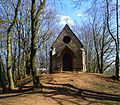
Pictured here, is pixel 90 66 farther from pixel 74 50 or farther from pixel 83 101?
pixel 83 101

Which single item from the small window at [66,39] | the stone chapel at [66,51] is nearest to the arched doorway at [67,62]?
the stone chapel at [66,51]

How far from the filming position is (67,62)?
118 feet

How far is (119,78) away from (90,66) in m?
27.3

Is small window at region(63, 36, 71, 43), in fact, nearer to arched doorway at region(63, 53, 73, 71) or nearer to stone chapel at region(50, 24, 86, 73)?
stone chapel at region(50, 24, 86, 73)

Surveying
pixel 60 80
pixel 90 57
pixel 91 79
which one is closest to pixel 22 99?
pixel 60 80

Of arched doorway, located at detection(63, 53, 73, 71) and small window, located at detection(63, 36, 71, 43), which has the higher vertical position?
small window, located at detection(63, 36, 71, 43)

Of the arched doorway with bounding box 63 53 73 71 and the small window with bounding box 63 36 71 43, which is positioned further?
the arched doorway with bounding box 63 53 73 71

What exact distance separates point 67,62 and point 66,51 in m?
1.66

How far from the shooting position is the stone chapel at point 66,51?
34.9m

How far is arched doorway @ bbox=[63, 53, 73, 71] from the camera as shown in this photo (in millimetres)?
35594

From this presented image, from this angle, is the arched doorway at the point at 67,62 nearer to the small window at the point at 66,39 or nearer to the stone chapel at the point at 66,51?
the stone chapel at the point at 66,51

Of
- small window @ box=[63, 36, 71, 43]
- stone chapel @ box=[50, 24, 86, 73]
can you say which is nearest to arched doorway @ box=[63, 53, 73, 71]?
stone chapel @ box=[50, 24, 86, 73]

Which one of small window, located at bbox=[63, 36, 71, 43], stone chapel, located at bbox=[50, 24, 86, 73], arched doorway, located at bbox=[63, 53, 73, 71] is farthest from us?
arched doorway, located at bbox=[63, 53, 73, 71]

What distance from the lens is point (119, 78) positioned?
26000 millimetres
